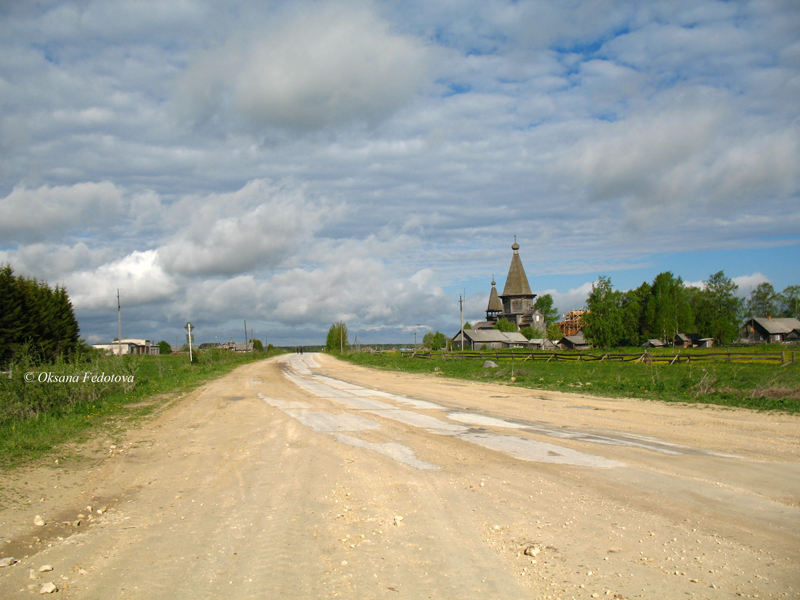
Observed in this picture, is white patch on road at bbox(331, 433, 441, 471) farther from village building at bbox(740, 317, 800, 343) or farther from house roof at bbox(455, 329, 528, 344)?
village building at bbox(740, 317, 800, 343)

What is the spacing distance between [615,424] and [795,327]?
85209mm

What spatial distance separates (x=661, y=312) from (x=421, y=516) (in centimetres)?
8209

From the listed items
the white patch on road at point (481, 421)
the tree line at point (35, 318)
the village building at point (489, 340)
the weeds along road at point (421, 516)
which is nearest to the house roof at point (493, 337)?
the village building at point (489, 340)

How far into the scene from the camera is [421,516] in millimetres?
5480

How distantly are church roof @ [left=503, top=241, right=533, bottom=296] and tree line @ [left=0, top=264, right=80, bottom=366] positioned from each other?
74.9 metres

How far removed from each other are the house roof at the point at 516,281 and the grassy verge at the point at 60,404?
89348 mm

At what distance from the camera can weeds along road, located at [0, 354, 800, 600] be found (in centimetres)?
402

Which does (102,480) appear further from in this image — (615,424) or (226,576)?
(615,424)

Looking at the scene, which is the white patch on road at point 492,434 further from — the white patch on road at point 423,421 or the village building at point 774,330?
the village building at point 774,330

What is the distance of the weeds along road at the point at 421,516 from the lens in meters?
4.02

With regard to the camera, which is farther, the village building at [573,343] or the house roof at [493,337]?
the village building at [573,343]

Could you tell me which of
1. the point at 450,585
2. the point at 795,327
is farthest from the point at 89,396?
the point at 795,327

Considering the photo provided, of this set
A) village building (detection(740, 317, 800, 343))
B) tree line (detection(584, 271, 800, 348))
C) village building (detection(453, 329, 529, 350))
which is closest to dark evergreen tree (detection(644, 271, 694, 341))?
tree line (detection(584, 271, 800, 348))

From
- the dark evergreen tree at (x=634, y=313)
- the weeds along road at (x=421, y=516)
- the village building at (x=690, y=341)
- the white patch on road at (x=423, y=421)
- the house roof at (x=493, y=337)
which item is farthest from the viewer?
the house roof at (x=493, y=337)
